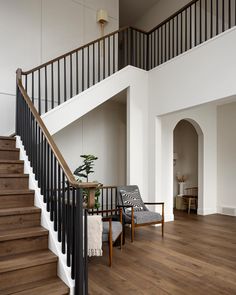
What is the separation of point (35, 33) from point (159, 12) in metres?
4.09

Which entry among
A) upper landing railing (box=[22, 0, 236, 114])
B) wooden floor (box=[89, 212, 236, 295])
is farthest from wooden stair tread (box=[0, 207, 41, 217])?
upper landing railing (box=[22, 0, 236, 114])

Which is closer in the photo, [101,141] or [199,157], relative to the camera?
[101,141]

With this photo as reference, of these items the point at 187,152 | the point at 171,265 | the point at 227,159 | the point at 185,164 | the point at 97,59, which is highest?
the point at 97,59

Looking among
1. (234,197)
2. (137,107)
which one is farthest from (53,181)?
(234,197)

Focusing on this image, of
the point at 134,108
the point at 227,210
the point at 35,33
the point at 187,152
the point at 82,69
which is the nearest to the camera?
the point at 82,69

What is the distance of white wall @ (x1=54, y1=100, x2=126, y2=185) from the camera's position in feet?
19.6

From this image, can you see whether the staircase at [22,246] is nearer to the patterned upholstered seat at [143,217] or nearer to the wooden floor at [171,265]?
the wooden floor at [171,265]

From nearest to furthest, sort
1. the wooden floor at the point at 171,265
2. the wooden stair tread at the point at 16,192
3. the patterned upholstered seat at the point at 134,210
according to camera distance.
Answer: the wooden floor at the point at 171,265 → the wooden stair tread at the point at 16,192 → the patterned upholstered seat at the point at 134,210

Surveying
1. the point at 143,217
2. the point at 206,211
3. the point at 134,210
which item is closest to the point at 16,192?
the point at 143,217

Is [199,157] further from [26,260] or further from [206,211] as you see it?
[26,260]

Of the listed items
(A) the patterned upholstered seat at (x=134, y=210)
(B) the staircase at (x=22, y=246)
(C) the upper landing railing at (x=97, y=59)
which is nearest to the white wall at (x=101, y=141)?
(C) the upper landing railing at (x=97, y=59)

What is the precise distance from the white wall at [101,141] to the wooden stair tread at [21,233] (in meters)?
3.20

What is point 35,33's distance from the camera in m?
5.66

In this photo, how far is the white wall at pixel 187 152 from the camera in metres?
7.94
